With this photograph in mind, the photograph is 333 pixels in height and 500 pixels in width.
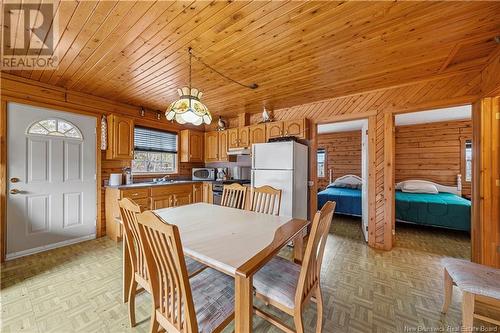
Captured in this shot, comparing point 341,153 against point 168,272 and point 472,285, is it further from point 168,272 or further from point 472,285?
point 168,272

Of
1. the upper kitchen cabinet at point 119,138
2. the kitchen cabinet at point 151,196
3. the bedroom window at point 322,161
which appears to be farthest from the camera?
the bedroom window at point 322,161

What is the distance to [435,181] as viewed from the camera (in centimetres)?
487

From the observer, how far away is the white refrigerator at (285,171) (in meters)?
2.96

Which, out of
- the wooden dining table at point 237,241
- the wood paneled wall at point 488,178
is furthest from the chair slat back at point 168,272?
the wood paneled wall at point 488,178

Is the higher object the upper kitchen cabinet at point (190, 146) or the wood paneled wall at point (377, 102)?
the wood paneled wall at point (377, 102)

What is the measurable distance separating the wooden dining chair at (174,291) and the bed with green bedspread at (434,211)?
4072 millimetres

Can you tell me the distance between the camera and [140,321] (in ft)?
5.16

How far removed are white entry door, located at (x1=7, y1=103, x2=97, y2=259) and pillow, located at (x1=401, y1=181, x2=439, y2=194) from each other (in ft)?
21.3

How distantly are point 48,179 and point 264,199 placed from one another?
3154 mm

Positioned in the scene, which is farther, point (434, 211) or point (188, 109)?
point (434, 211)

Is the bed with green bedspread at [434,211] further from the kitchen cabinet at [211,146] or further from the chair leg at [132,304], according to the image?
the chair leg at [132,304]

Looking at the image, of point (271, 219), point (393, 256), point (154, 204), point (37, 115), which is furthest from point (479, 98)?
point (37, 115)

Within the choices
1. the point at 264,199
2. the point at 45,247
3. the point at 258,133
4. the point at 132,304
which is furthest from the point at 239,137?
the point at 45,247

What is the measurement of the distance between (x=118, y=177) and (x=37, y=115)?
1.33 m
